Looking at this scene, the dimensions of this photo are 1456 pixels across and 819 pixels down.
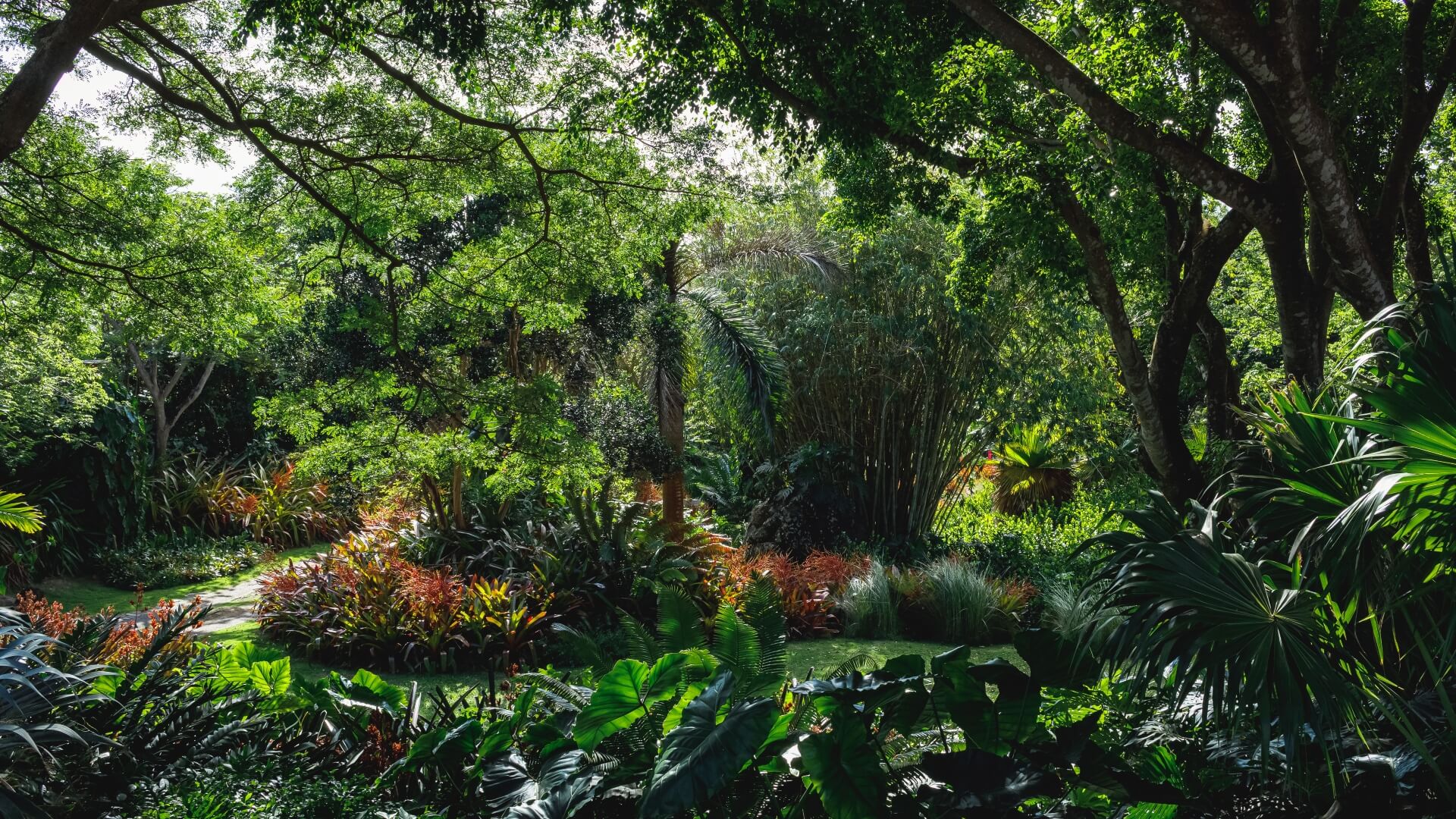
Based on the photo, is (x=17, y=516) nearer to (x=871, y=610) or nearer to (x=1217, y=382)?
(x=871, y=610)

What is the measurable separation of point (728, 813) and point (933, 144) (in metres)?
5.80

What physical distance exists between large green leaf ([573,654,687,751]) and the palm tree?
8544mm

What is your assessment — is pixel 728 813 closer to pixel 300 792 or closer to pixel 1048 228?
pixel 300 792

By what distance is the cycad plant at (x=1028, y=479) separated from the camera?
1916cm

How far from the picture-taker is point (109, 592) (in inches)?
492

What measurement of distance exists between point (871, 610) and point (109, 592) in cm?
977

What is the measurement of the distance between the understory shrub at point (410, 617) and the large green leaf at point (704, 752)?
198 inches

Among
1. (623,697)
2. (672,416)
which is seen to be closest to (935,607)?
(672,416)

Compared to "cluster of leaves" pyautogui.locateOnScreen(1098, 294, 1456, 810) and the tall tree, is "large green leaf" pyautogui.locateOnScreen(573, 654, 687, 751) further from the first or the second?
the tall tree

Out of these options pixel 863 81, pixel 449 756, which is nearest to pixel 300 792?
pixel 449 756

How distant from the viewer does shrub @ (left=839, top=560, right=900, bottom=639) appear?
10.6m

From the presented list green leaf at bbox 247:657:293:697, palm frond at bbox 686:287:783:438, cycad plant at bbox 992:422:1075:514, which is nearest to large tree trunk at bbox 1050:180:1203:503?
palm frond at bbox 686:287:783:438

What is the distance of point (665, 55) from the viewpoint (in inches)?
306

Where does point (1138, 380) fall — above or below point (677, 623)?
above
